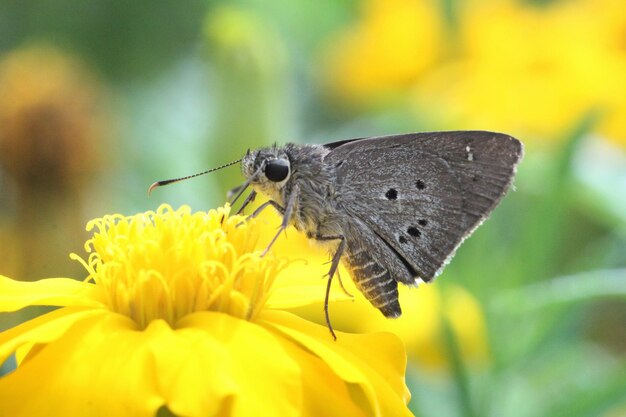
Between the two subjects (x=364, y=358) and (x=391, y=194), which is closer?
(x=364, y=358)

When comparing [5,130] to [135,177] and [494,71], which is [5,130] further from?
[494,71]

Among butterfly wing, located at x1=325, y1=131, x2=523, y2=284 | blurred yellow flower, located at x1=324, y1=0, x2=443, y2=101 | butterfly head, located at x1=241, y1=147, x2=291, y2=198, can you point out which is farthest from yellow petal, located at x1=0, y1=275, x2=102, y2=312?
blurred yellow flower, located at x1=324, y1=0, x2=443, y2=101

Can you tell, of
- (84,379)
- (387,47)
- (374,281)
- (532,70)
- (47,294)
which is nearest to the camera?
(84,379)

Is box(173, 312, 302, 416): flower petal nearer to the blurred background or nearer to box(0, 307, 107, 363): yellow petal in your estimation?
box(0, 307, 107, 363): yellow petal

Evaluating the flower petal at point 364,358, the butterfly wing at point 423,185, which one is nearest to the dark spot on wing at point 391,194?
the butterfly wing at point 423,185

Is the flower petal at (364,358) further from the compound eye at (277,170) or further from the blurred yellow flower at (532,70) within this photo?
the blurred yellow flower at (532,70)

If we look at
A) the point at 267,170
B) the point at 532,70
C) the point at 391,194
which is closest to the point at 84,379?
the point at 267,170

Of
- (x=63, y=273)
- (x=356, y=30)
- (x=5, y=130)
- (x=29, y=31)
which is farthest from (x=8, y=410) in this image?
(x=356, y=30)

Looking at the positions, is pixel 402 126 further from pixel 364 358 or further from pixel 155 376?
pixel 155 376
